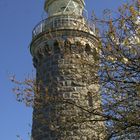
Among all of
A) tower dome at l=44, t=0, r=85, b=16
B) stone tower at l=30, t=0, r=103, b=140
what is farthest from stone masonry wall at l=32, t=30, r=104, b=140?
tower dome at l=44, t=0, r=85, b=16

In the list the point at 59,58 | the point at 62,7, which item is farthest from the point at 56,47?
the point at 62,7

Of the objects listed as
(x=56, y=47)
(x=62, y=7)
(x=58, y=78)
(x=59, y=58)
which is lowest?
(x=58, y=78)

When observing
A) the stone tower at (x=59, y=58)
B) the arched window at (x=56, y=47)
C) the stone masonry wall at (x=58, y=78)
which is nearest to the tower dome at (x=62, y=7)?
the stone tower at (x=59, y=58)

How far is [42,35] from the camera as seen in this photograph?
60.0 ft

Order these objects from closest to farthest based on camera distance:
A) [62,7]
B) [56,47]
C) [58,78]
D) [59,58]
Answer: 1. [58,78]
2. [59,58]
3. [56,47]
4. [62,7]

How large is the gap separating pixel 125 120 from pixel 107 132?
0.97 metres

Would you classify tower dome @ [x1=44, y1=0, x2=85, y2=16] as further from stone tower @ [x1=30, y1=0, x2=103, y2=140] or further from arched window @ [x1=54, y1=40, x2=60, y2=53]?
arched window @ [x1=54, y1=40, x2=60, y2=53]

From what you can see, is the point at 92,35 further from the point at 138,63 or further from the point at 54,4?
the point at 138,63

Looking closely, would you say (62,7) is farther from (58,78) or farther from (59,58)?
(58,78)

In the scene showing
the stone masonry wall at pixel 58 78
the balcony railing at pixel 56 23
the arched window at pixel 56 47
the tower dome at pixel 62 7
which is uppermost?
the tower dome at pixel 62 7

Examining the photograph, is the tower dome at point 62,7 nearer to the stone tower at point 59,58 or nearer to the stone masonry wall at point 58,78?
the stone tower at point 59,58

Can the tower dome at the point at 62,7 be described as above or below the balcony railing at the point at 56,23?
above

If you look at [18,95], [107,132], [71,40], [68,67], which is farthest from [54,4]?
[107,132]

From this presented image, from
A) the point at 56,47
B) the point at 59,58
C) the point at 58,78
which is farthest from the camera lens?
the point at 56,47
